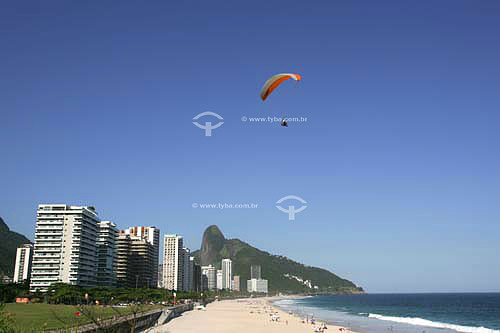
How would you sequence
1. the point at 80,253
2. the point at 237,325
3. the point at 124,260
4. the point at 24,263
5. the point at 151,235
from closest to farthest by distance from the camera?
the point at 237,325, the point at 80,253, the point at 124,260, the point at 24,263, the point at 151,235

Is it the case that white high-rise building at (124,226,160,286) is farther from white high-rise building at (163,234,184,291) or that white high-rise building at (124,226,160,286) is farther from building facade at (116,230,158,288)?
building facade at (116,230,158,288)

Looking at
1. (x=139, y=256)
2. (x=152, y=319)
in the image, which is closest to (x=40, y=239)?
(x=139, y=256)

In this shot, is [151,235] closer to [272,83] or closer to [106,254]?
[106,254]

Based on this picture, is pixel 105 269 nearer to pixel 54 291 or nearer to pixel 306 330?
pixel 54 291

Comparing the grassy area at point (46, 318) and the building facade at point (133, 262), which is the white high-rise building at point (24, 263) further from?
the grassy area at point (46, 318)

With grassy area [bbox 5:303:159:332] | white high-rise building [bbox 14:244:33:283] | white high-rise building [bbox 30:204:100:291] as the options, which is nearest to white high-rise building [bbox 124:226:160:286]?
white high-rise building [bbox 14:244:33:283]

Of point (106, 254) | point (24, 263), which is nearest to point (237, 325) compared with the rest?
point (106, 254)
